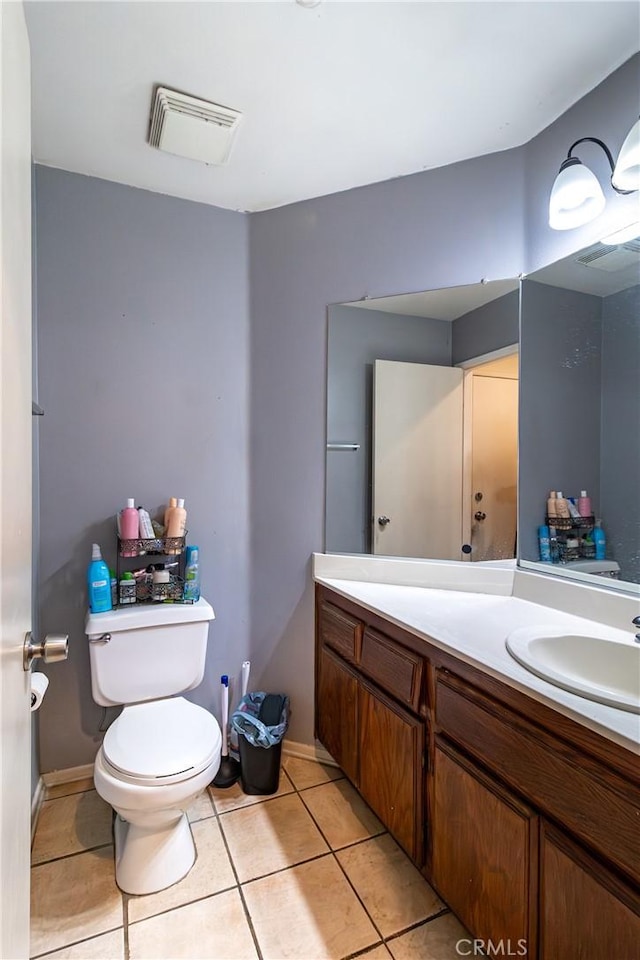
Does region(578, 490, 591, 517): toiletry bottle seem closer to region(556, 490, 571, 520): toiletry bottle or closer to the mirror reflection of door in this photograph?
region(556, 490, 571, 520): toiletry bottle

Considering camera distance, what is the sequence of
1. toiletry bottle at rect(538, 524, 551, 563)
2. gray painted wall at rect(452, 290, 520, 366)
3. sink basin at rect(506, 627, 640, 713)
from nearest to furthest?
sink basin at rect(506, 627, 640, 713) → toiletry bottle at rect(538, 524, 551, 563) → gray painted wall at rect(452, 290, 520, 366)

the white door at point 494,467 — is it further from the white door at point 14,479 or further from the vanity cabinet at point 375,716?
the white door at point 14,479

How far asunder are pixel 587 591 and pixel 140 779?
4.55ft

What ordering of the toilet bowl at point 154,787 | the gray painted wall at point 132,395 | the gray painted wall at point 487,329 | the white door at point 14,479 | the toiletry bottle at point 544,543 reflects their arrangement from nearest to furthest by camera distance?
the white door at point 14,479 < the toilet bowl at point 154,787 < the toiletry bottle at point 544,543 < the gray painted wall at point 487,329 < the gray painted wall at point 132,395

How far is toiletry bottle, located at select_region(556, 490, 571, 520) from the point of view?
154 centimetres

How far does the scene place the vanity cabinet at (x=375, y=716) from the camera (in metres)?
1.34

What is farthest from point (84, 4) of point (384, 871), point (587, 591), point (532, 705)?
point (384, 871)

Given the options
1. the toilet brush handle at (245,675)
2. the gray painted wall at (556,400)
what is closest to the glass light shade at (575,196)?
the gray painted wall at (556,400)

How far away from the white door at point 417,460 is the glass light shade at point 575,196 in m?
0.59

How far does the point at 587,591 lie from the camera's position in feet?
4.55

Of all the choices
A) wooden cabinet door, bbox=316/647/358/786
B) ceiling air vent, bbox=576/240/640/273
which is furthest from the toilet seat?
ceiling air vent, bbox=576/240/640/273

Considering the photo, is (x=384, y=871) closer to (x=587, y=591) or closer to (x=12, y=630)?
(x=587, y=591)

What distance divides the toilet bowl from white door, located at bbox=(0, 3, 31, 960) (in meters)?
0.52

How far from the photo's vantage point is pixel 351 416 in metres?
1.97
